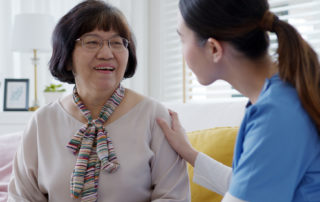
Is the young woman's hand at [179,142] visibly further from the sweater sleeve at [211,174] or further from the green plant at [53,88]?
the green plant at [53,88]

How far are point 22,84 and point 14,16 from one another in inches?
23.5

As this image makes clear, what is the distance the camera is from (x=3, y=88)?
11.3 feet

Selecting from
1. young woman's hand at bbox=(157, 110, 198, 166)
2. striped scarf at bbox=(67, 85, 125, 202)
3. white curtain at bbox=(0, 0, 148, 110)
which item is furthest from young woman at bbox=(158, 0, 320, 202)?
white curtain at bbox=(0, 0, 148, 110)

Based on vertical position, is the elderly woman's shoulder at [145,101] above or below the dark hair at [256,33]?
below

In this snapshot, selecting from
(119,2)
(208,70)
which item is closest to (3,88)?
(119,2)

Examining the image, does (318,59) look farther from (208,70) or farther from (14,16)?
(14,16)

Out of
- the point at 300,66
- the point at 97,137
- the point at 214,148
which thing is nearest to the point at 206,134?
the point at 214,148

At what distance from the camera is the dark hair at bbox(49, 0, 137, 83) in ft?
4.62

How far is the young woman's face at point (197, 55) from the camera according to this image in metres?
1.05

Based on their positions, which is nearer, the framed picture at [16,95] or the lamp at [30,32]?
the lamp at [30,32]

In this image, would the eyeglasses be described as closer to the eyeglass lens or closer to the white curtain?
the eyeglass lens

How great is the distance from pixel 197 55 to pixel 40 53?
9.08ft

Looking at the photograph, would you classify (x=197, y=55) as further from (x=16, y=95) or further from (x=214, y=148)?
(x=16, y=95)

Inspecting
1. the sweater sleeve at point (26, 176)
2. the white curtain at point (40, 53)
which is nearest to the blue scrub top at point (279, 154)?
the sweater sleeve at point (26, 176)
